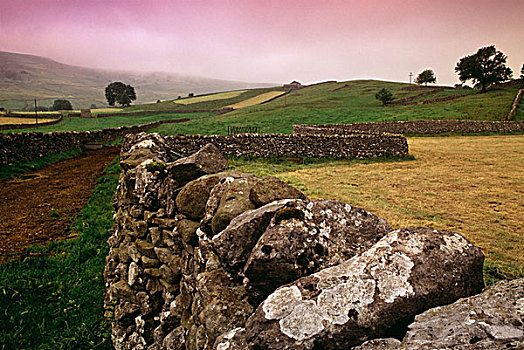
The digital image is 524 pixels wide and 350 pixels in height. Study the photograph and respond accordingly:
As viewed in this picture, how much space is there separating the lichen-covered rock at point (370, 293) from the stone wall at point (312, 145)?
1429cm

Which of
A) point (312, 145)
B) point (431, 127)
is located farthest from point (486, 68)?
point (312, 145)

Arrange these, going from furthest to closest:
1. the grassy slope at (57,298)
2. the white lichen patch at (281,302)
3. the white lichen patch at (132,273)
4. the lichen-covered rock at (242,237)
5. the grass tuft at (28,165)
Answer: the grass tuft at (28,165)
the white lichen patch at (132,273)
the grassy slope at (57,298)
the lichen-covered rock at (242,237)
the white lichen patch at (281,302)

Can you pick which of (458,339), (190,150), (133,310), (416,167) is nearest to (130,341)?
(133,310)

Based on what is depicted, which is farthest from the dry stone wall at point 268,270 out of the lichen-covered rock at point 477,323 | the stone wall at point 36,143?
the stone wall at point 36,143

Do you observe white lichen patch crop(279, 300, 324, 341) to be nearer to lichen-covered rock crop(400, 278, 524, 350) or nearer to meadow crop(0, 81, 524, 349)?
lichen-covered rock crop(400, 278, 524, 350)

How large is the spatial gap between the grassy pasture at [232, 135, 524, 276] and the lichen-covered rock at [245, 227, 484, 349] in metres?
2.98

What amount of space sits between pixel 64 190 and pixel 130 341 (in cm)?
1014

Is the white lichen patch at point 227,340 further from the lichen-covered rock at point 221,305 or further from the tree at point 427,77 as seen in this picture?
the tree at point 427,77

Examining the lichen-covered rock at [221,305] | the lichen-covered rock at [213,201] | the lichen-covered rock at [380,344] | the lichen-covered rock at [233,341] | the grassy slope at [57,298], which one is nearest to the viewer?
the lichen-covered rock at [380,344]

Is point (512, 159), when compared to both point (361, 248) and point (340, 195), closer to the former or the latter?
point (340, 195)

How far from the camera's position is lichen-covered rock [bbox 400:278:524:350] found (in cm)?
153

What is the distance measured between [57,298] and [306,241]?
5.93 metres

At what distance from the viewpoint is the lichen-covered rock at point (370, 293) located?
2.13m

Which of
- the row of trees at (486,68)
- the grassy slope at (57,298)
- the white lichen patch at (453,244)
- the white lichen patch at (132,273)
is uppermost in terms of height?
the row of trees at (486,68)
